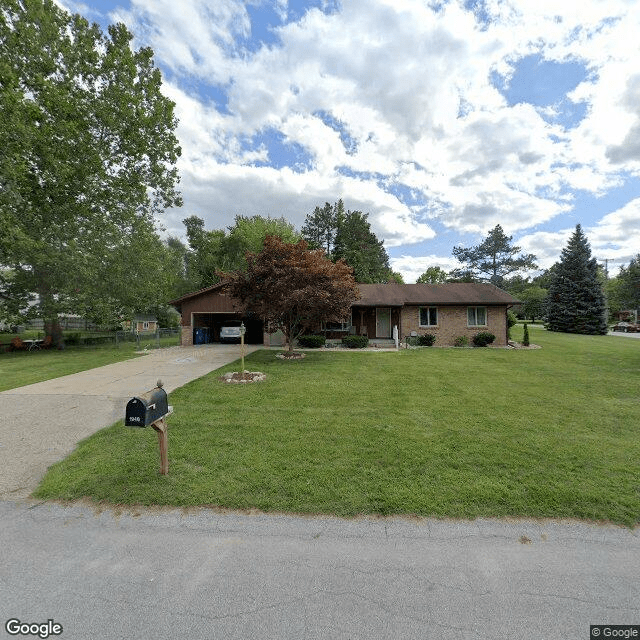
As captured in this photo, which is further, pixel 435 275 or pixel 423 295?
pixel 435 275

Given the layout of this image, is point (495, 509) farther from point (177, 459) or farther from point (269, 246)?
point (269, 246)

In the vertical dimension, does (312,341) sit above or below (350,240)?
below

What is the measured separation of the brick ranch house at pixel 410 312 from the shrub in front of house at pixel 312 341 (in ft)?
4.94

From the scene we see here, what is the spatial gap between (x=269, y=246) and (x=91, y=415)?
8.73m

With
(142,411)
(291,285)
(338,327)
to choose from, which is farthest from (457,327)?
(142,411)

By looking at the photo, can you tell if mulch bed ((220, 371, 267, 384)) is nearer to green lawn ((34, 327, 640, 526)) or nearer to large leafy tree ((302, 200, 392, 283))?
green lawn ((34, 327, 640, 526))

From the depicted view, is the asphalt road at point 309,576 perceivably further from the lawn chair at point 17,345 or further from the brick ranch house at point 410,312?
the lawn chair at point 17,345

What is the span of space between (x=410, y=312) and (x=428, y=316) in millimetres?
1110

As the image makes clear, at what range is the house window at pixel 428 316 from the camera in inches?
778

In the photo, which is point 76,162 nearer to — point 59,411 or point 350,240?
point 59,411

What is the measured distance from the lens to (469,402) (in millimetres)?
7285

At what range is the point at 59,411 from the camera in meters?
6.90

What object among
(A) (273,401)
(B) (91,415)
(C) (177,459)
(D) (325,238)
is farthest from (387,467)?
(D) (325,238)

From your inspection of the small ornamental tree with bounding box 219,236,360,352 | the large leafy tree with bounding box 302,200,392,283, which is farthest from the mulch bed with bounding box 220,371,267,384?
the large leafy tree with bounding box 302,200,392,283
